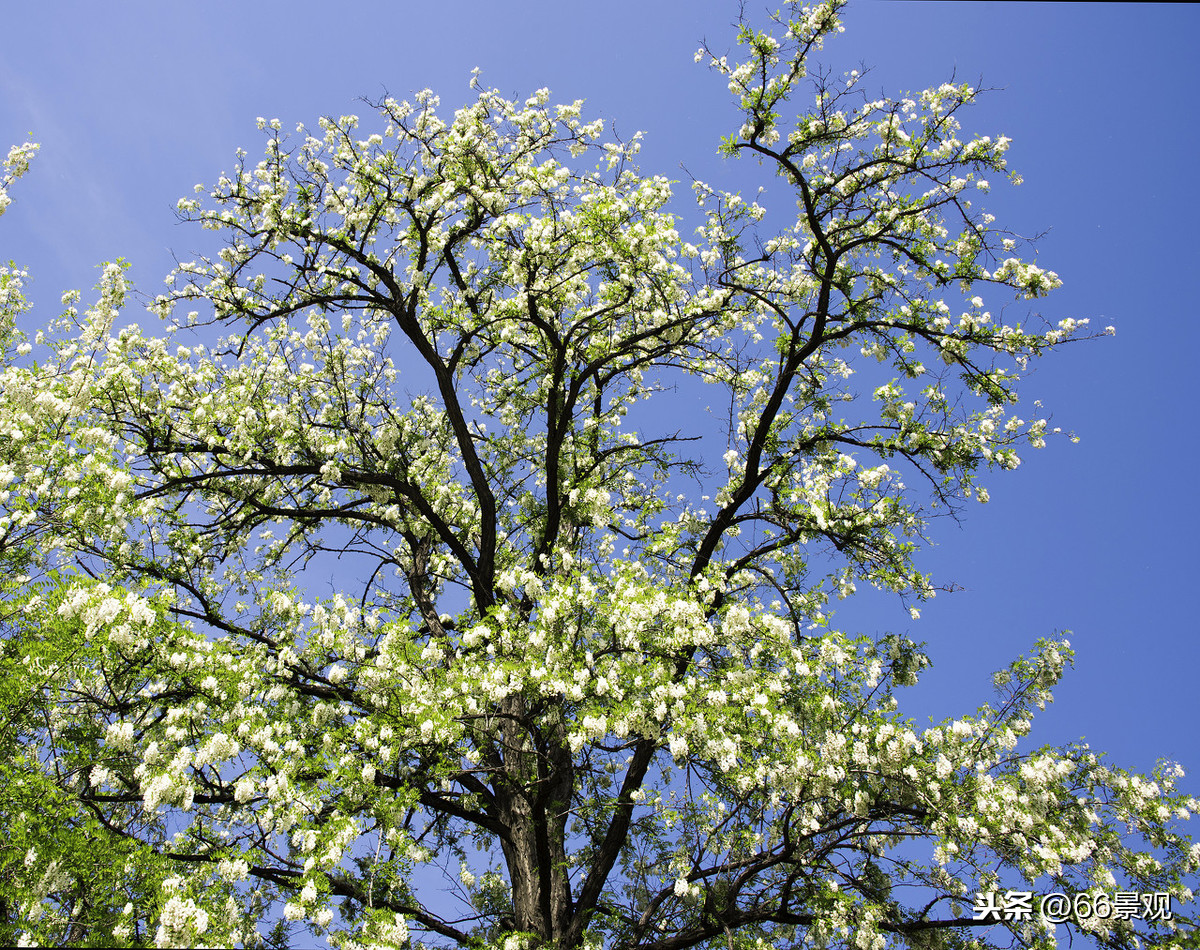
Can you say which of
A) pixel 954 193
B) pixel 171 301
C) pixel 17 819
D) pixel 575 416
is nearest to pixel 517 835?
pixel 17 819

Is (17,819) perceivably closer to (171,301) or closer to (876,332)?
(171,301)

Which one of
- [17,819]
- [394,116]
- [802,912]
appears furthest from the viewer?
[394,116]

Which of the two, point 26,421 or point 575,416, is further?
point 575,416

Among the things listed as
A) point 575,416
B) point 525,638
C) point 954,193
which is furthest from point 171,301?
point 954,193

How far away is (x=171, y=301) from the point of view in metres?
11.4

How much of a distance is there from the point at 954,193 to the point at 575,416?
694cm

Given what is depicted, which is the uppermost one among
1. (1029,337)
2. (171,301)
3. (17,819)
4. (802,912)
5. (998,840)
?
(1029,337)

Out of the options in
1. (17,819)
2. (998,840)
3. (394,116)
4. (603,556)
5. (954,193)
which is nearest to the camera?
(17,819)

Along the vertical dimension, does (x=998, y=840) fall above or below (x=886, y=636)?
below

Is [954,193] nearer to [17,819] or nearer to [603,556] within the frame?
[603,556]

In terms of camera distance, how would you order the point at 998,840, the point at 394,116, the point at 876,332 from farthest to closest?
the point at 394,116 → the point at 876,332 → the point at 998,840

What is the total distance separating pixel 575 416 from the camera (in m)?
13.8

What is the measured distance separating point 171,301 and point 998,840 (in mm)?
12615

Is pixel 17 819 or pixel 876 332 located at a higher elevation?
pixel 876 332
